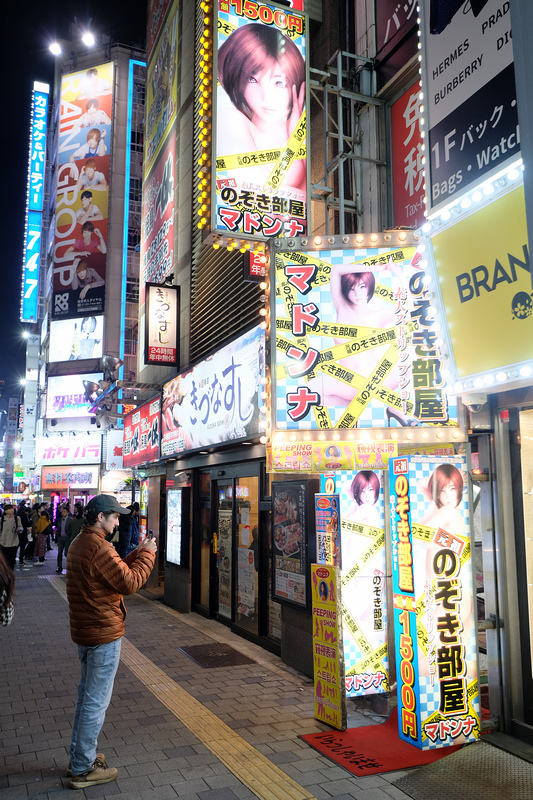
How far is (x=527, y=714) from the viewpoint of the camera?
5352 millimetres

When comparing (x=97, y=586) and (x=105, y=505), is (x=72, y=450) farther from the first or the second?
(x=97, y=586)

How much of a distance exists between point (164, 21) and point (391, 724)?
19.3 meters

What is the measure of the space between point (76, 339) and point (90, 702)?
111ft

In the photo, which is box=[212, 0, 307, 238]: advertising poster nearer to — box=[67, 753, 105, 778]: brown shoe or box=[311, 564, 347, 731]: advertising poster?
box=[311, 564, 347, 731]: advertising poster

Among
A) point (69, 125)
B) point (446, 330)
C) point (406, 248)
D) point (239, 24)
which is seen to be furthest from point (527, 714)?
point (69, 125)

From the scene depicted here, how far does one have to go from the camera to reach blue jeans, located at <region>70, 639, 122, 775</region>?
4.75m

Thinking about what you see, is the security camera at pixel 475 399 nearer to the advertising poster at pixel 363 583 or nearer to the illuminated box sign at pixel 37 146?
the advertising poster at pixel 363 583

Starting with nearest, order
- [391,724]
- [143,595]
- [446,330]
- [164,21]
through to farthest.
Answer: [446,330], [391,724], [143,595], [164,21]

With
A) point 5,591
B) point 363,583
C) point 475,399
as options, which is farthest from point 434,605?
point 5,591

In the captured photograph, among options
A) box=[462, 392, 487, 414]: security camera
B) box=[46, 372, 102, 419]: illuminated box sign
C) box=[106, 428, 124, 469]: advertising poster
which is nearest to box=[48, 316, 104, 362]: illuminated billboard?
box=[46, 372, 102, 419]: illuminated box sign

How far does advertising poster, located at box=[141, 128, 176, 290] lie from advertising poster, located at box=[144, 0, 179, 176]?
0.58m

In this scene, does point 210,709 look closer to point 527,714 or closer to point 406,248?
point 527,714

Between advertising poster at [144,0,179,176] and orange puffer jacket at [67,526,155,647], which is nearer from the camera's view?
orange puffer jacket at [67,526,155,647]

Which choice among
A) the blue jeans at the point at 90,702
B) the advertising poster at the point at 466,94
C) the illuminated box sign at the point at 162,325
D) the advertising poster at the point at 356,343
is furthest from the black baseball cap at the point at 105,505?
the illuminated box sign at the point at 162,325
